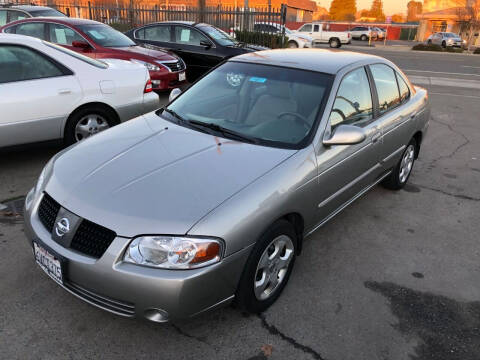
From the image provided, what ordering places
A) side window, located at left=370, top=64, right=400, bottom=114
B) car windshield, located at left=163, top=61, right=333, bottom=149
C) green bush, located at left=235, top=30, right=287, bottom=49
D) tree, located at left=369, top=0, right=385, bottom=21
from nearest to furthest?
car windshield, located at left=163, top=61, right=333, bottom=149
side window, located at left=370, top=64, right=400, bottom=114
green bush, located at left=235, top=30, right=287, bottom=49
tree, located at left=369, top=0, right=385, bottom=21

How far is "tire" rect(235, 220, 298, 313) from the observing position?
2.51 metres

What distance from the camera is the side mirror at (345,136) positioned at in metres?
3.02

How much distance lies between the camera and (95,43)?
8312 mm

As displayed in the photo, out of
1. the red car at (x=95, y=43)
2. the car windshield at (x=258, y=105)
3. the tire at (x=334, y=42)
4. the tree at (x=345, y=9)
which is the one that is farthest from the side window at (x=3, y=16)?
the tree at (x=345, y=9)

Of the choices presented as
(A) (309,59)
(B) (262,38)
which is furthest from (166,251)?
(B) (262,38)

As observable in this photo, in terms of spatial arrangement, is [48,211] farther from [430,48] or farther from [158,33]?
[430,48]

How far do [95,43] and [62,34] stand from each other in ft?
2.59

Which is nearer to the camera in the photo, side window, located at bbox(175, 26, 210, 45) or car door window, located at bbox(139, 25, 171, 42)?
side window, located at bbox(175, 26, 210, 45)

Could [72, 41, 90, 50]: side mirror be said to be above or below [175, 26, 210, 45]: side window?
below

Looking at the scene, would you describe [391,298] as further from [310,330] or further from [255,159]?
[255,159]

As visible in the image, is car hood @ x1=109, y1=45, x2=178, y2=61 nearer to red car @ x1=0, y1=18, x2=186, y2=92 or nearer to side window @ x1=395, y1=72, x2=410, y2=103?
red car @ x1=0, y1=18, x2=186, y2=92

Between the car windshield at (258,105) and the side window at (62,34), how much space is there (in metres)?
5.81

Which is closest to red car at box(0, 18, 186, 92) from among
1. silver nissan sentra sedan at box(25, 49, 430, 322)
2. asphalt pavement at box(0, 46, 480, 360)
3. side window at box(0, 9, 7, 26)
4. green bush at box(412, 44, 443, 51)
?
side window at box(0, 9, 7, 26)

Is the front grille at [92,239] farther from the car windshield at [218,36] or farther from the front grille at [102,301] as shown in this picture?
the car windshield at [218,36]
